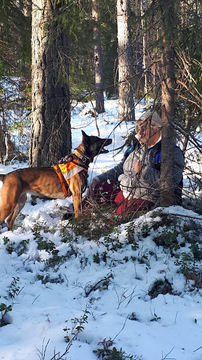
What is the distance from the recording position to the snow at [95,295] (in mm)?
2682

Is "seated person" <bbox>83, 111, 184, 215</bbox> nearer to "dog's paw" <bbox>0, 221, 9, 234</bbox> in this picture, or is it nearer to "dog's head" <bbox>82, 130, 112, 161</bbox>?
"dog's head" <bbox>82, 130, 112, 161</bbox>

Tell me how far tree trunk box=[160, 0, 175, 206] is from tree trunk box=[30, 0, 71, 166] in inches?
83.2

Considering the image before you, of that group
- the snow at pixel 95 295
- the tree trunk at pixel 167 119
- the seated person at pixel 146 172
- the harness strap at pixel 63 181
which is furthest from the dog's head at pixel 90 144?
the tree trunk at pixel 167 119

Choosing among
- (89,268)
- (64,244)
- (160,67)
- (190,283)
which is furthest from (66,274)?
(160,67)

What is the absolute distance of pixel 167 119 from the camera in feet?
15.2

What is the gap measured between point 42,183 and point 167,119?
233 cm

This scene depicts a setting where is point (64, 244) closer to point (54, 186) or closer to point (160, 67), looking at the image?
point (54, 186)

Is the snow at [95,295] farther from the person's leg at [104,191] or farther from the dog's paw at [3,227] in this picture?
the person's leg at [104,191]

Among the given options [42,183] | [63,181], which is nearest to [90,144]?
[63,181]

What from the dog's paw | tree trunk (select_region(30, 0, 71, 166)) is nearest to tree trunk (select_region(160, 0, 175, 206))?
tree trunk (select_region(30, 0, 71, 166))

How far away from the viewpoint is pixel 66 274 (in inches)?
160

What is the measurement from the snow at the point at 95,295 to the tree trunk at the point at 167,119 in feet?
1.23

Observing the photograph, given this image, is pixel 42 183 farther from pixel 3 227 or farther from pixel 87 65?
pixel 87 65

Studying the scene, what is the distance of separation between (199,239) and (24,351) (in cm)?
265
